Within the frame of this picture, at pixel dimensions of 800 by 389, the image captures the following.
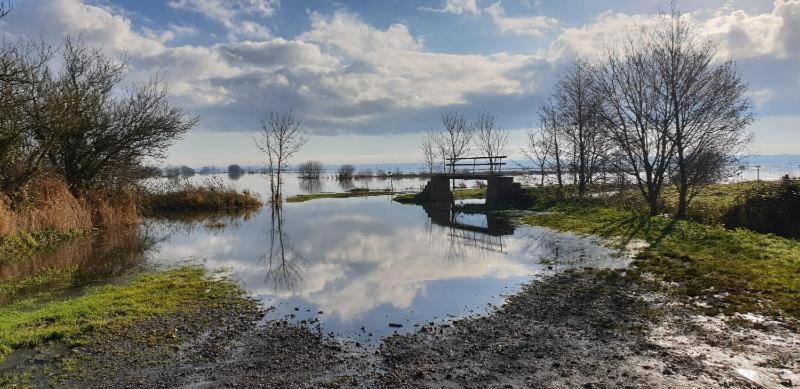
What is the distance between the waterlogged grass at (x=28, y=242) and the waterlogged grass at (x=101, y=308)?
17.9 feet

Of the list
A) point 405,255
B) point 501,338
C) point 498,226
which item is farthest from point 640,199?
point 501,338

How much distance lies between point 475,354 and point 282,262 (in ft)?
27.3

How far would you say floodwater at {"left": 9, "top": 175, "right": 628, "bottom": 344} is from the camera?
856 cm

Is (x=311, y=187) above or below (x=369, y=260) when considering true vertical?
above

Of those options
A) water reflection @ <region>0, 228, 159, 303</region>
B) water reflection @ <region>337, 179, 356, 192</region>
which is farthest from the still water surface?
water reflection @ <region>337, 179, 356, 192</region>

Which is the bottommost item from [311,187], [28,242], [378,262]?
[378,262]

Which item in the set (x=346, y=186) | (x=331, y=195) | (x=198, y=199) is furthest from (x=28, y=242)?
(x=346, y=186)

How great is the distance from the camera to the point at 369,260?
1336cm

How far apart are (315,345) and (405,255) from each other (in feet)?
24.4

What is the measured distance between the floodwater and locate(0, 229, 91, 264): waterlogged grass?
1.15m

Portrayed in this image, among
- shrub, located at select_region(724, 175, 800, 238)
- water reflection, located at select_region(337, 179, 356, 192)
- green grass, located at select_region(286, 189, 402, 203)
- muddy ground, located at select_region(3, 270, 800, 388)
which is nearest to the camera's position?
muddy ground, located at select_region(3, 270, 800, 388)

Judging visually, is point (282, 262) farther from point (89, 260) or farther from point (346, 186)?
point (346, 186)

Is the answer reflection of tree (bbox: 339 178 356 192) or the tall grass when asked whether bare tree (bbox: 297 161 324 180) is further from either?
the tall grass

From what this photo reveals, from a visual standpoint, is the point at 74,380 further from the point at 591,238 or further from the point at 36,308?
the point at 591,238
